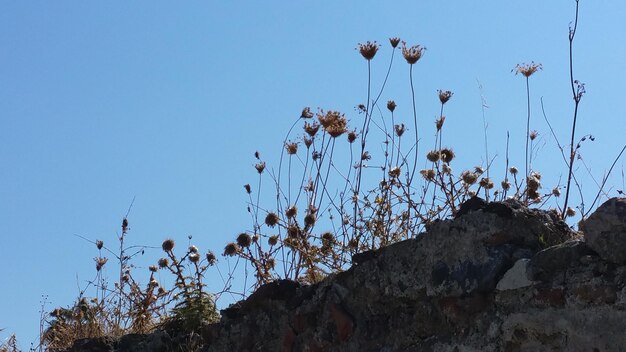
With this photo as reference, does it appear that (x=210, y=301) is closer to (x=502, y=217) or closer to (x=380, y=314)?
(x=380, y=314)

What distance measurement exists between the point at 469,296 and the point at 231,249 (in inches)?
94.8

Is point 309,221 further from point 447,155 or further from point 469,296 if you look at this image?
point 469,296

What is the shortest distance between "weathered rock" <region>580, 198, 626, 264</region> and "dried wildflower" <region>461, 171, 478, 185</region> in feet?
5.94

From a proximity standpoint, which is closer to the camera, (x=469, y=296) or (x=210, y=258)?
(x=469, y=296)

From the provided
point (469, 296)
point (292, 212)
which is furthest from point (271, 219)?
point (469, 296)

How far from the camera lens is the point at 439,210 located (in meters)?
4.79

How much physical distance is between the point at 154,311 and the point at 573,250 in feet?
10.8

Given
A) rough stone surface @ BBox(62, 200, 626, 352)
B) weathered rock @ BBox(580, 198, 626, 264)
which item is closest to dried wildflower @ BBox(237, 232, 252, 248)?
rough stone surface @ BBox(62, 200, 626, 352)

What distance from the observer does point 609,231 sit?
3.02 m

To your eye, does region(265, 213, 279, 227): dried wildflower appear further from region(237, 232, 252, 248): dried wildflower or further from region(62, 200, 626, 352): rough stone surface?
region(62, 200, 626, 352): rough stone surface

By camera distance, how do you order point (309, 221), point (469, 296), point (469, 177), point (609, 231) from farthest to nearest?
point (309, 221) → point (469, 177) → point (469, 296) → point (609, 231)

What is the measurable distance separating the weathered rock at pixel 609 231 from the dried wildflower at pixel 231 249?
280 centimetres

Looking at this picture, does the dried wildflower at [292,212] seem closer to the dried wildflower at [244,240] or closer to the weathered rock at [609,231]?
the dried wildflower at [244,240]

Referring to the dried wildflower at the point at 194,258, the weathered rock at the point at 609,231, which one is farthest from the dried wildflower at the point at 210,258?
the weathered rock at the point at 609,231
